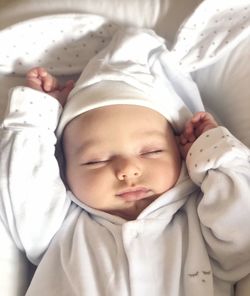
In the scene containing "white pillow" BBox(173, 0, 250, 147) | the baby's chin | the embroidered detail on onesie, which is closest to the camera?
the embroidered detail on onesie

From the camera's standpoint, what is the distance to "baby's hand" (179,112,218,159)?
1.13 metres

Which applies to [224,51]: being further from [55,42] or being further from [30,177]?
[30,177]

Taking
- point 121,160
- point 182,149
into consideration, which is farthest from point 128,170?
point 182,149

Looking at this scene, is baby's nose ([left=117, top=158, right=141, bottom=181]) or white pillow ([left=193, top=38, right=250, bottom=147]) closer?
baby's nose ([left=117, top=158, right=141, bottom=181])

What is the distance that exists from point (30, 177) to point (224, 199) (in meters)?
0.32

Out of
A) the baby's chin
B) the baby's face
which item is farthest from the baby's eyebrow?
the baby's chin

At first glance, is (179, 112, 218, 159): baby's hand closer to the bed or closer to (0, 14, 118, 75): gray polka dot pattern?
the bed

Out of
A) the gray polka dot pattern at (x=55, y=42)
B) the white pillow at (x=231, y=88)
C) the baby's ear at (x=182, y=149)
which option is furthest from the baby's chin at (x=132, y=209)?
the gray polka dot pattern at (x=55, y=42)

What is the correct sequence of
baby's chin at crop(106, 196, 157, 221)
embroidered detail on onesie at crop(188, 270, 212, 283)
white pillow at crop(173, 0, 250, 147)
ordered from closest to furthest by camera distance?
1. embroidered detail on onesie at crop(188, 270, 212, 283)
2. baby's chin at crop(106, 196, 157, 221)
3. white pillow at crop(173, 0, 250, 147)

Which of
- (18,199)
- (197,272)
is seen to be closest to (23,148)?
(18,199)

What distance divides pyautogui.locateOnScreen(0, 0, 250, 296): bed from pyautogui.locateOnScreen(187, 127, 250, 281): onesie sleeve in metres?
0.13

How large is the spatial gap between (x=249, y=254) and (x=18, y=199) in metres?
0.38

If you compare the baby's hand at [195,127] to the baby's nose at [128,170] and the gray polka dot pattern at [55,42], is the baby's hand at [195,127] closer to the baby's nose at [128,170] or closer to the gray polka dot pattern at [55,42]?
the baby's nose at [128,170]

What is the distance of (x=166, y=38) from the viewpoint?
1.26 metres
